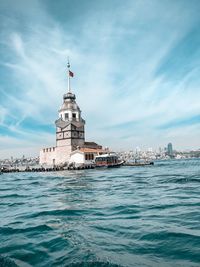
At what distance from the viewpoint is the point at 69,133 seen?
299 feet

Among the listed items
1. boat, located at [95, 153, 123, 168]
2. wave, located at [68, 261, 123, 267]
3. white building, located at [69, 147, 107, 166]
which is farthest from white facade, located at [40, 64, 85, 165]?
wave, located at [68, 261, 123, 267]

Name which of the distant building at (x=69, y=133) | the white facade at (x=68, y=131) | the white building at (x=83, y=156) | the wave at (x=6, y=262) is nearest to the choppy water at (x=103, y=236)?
the wave at (x=6, y=262)

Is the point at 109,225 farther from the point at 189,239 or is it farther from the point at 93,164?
the point at 93,164

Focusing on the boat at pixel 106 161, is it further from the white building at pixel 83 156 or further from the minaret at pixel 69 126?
the minaret at pixel 69 126

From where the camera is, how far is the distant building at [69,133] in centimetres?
9069

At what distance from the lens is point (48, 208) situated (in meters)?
15.4

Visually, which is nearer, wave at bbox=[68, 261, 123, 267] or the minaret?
A: wave at bbox=[68, 261, 123, 267]

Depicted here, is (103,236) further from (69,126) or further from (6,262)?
(69,126)

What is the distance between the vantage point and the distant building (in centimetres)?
9069

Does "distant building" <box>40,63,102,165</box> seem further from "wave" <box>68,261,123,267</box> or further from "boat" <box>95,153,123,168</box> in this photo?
"wave" <box>68,261,123,267</box>

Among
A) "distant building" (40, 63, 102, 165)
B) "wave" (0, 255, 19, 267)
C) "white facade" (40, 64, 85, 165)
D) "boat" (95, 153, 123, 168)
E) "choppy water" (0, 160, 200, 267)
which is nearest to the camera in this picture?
"wave" (0, 255, 19, 267)

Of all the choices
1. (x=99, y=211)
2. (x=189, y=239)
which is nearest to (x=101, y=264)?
(x=189, y=239)

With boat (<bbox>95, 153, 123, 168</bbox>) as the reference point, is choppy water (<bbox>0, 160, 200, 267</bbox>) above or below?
below

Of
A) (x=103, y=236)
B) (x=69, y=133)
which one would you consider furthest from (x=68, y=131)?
(x=103, y=236)
